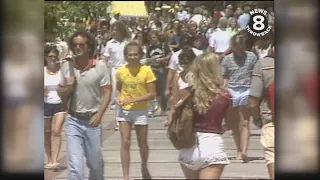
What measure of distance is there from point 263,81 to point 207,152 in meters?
0.68

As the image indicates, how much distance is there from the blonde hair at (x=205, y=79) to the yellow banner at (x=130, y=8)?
2.57 feet

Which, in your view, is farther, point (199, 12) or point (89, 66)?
point (199, 12)

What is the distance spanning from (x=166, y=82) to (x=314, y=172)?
4.24 feet

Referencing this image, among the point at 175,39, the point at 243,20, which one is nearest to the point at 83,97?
the point at 175,39

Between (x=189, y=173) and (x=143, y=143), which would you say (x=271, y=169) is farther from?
(x=143, y=143)

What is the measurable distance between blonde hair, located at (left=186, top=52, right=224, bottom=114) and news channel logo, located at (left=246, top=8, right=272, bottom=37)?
1.10 ft

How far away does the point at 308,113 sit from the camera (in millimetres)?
5656

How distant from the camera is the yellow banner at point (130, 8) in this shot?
6.35 m

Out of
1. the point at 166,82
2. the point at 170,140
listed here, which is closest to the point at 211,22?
the point at 166,82

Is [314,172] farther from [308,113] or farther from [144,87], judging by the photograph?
[144,87]

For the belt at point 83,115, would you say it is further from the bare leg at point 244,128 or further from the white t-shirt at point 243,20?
the white t-shirt at point 243,20

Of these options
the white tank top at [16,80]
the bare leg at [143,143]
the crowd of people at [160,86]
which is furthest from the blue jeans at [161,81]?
the white tank top at [16,80]

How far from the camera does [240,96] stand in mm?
5840

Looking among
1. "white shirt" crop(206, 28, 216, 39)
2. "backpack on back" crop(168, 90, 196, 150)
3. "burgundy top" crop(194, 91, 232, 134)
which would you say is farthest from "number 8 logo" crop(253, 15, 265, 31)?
"backpack on back" crop(168, 90, 196, 150)
